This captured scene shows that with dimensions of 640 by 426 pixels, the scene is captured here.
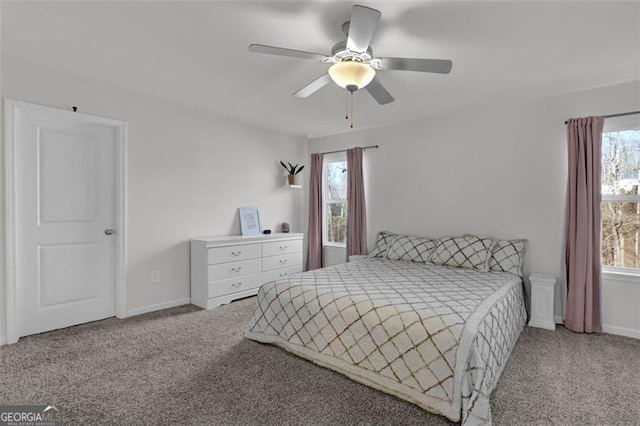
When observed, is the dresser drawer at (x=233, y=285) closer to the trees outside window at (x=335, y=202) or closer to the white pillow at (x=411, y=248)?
the trees outside window at (x=335, y=202)

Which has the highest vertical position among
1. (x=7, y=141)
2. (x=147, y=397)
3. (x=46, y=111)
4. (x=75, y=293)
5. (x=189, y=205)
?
(x=46, y=111)

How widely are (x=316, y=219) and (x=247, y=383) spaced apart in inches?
125

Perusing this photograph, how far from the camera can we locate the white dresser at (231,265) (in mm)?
3615

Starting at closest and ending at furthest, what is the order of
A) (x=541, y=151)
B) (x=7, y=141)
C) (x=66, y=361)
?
(x=66, y=361) < (x=7, y=141) < (x=541, y=151)

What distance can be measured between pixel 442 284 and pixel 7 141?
3.77m

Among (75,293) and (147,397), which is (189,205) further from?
(147,397)

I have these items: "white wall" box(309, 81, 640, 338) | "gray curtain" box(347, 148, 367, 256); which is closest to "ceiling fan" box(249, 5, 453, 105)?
"white wall" box(309, 81, 640, 338)

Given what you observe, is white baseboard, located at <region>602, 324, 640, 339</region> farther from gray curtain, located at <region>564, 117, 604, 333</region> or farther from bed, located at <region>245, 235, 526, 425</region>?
bed, located at <region>245, 235, 526, 425</region>

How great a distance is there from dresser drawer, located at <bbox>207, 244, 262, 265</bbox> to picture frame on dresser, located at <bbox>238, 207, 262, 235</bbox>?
404 millimetres

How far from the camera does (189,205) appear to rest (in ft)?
12.6

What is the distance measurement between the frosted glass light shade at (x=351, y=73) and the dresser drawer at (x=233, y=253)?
7.92 feet

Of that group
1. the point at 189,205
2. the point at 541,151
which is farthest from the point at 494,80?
the point at 189,205

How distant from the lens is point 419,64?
2.02 m

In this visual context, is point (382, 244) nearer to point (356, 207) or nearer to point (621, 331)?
point (356, 207)
